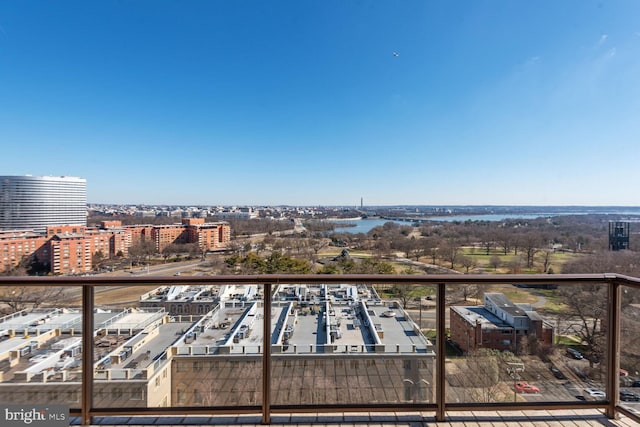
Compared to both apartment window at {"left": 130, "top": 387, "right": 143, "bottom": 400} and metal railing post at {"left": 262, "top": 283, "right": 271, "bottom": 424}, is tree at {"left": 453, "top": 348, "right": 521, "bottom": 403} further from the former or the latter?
apartment window at {"left": 130, "top": 387, "right": 143, "bottom": 400}

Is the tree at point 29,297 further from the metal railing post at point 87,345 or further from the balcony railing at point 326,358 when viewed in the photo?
the metal railing post at point 87,345

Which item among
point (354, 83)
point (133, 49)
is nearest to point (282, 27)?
point (354, 83)

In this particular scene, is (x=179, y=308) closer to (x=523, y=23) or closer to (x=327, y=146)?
(x=523, y=23)

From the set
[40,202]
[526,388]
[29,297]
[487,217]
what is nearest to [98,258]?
[40,202]

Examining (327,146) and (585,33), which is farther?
(327,146)

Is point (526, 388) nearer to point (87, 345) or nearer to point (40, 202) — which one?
point (87, 345)
